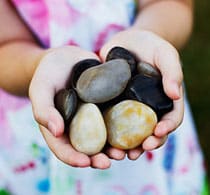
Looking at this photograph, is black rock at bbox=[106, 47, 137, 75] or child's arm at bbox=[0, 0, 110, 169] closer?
child's arm at bbox=[0, 0, 110, 169]

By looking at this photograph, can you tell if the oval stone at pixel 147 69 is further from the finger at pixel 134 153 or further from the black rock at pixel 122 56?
the finger at pixel 134 153

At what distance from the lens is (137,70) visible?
3.18 ft

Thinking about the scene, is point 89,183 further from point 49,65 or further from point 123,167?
point 49,65

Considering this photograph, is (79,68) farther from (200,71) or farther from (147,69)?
(200,71)

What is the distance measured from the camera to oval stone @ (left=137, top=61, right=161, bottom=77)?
0.94m

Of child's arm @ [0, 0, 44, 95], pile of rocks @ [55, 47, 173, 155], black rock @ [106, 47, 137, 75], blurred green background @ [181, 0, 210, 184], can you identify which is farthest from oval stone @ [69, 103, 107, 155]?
blurred green background @ [181, 0, 210, 184]

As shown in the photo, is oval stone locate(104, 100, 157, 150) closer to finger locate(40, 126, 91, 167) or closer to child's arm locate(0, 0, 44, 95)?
finger locate(40, 126, 91, 167)

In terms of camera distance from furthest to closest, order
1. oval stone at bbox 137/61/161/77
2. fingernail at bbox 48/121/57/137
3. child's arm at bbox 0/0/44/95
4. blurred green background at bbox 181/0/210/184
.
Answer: blurred green background at bbox 181/0/210/184 → child's arm at bbox 0/0/44/95 → oval stone at bbox 137/61/161/77 → fingernail at bbox 48/121/57/137

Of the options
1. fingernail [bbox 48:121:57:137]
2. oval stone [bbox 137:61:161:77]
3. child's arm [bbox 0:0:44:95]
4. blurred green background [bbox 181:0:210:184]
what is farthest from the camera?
blurred green background [bbox 181:0:210:184]

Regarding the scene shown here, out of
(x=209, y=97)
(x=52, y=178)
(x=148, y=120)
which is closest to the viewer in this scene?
(x=148, y=120)

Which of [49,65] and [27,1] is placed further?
[27,1]

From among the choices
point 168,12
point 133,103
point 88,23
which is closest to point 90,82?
point 133,103

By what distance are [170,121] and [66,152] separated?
0.46ft

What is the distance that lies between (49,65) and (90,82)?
0.07 meters
